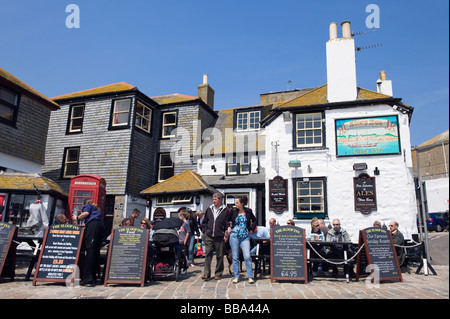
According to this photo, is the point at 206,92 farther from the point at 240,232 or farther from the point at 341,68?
the point at 240,232

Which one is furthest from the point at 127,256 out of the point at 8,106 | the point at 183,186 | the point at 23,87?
the point at 23,87

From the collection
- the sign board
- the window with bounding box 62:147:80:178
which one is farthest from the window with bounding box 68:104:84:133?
the sign board

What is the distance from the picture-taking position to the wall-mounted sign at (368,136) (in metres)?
13.8

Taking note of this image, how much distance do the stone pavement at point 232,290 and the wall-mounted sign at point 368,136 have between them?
7.15 metres

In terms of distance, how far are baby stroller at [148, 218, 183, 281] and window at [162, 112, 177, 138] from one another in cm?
1383

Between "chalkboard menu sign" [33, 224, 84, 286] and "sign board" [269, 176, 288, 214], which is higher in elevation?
"sign board" [269, 176, 288, 214]

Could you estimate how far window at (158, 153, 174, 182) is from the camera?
812 inches

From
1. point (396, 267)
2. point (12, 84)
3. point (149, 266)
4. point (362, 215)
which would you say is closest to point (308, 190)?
point (362, 215)

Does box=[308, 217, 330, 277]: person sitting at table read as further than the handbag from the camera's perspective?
No

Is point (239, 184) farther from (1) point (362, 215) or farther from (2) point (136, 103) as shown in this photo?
(2) point (136, 103)

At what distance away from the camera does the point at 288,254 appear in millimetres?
7316

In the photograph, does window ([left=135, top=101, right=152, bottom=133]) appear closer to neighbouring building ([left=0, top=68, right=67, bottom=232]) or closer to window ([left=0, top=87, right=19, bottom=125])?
neighbouring building ([left=0, top=68, right=67, bottom=232])
